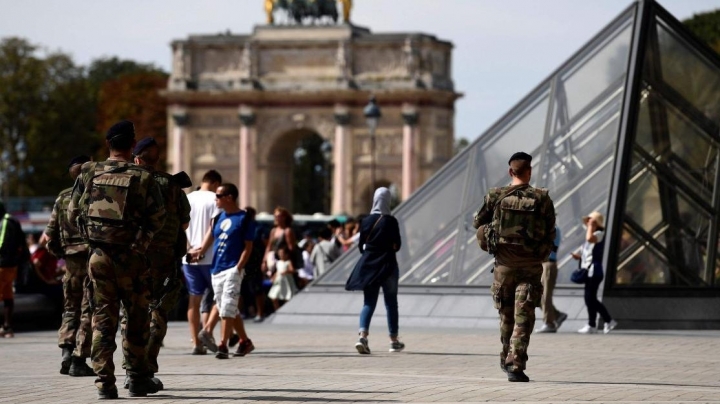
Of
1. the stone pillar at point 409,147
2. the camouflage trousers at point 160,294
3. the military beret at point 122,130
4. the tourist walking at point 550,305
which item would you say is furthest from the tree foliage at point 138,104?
the military beret at point 122,130

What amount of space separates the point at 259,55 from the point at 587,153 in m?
73.0

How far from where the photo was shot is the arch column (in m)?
95.2

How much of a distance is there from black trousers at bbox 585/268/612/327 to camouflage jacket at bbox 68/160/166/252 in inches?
334

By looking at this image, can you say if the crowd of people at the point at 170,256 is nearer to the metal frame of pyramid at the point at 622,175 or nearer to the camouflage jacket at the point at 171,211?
the camouflage jacket at the point at 171,211

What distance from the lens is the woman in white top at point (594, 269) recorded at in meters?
19.9

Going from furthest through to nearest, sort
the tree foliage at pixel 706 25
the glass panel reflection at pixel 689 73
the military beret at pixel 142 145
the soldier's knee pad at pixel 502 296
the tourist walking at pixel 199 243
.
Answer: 1. the tree foliage at pixel 706 25
2. the glass panel reflection at pixel 689 73
3. the tourist walking at pixel 199 243
4. the soldier's knee pad at pixel 502 296
5. the military beret at pixel 142 145

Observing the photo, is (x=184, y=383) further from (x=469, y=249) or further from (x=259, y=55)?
(x=259, y=55)

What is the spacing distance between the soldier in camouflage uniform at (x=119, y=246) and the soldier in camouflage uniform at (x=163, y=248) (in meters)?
0.25

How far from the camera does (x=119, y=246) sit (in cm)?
1209

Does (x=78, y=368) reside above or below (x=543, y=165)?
below

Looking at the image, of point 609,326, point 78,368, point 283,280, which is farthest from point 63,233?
point 283,280

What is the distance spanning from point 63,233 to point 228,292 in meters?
2.15

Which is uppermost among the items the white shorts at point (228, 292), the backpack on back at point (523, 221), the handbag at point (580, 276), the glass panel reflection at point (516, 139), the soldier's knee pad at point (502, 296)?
the glass panel reflection at point (516, 139)

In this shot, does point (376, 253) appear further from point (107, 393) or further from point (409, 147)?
point (409, 147)
